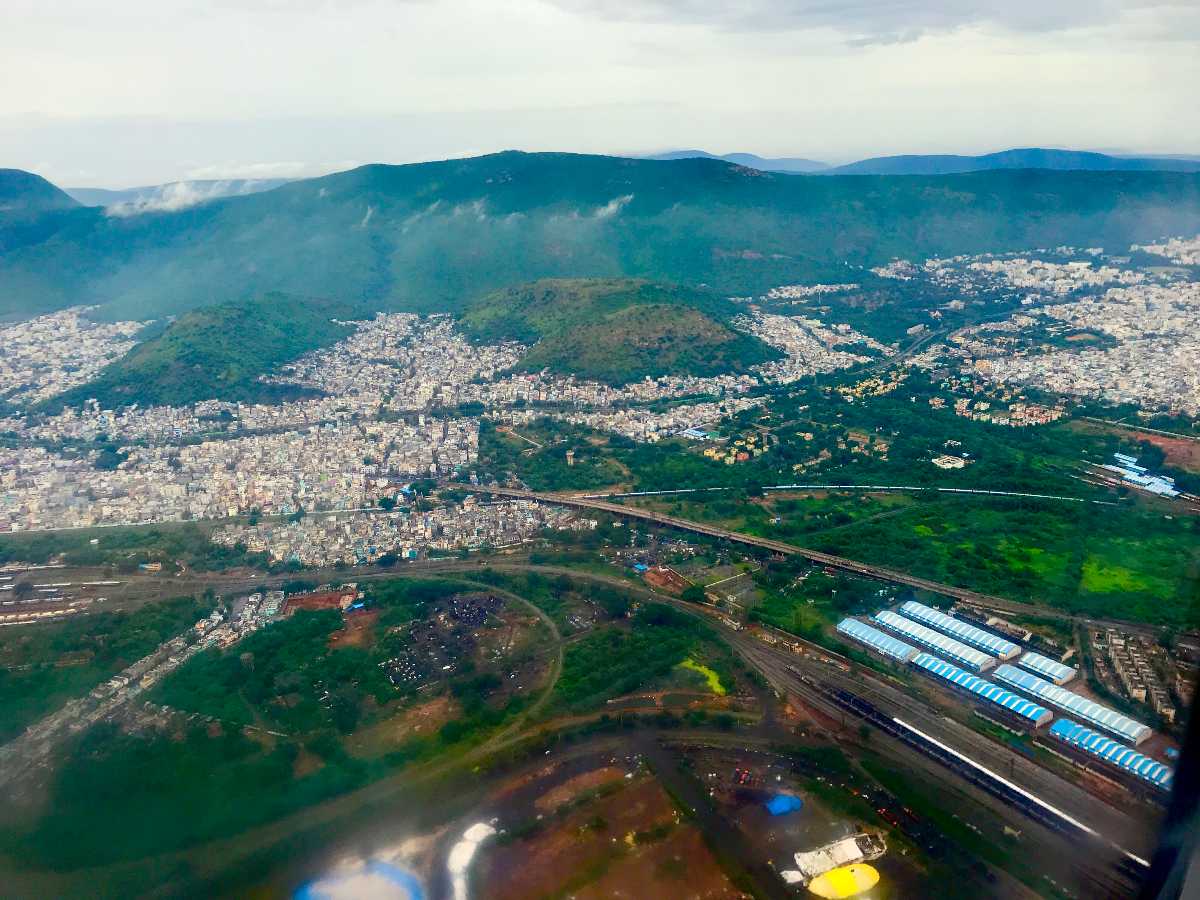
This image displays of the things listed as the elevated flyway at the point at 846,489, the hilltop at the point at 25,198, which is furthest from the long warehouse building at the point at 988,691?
the hilltop at the point at 25,198

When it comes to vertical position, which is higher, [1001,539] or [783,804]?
[1001,539]

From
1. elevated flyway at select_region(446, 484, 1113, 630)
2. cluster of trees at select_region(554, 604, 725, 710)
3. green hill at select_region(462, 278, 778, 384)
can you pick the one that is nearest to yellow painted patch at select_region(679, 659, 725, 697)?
cluster of trees at select_region(554, 604, 725, 710)

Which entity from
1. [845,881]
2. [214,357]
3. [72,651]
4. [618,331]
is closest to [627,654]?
[845,881]

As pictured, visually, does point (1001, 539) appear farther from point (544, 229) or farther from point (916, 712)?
point (544, 229)

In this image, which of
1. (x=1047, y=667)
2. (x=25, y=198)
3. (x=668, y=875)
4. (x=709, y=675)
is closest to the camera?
(x=668, y=875)

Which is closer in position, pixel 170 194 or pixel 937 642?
pixel 937 642

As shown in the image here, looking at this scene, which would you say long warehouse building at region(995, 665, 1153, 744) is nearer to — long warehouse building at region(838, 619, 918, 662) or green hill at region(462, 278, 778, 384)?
long warehouse building at region(838, 619, 918, 662)
